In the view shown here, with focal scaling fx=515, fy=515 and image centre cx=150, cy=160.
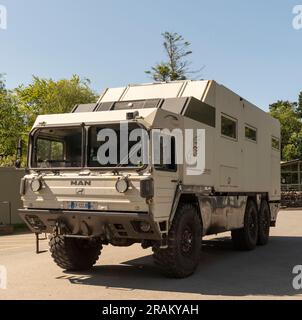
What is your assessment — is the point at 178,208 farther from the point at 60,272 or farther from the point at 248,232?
the point at 248,232

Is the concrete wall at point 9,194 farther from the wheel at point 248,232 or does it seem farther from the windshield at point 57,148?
the windshield at point 57,148

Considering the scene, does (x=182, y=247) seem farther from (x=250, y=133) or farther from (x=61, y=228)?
(x=250, y=133)

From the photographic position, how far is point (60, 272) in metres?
9.54

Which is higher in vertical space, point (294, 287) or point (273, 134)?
point (273, 134)

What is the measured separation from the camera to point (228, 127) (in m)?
11.2

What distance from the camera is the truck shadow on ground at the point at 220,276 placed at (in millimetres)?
8016

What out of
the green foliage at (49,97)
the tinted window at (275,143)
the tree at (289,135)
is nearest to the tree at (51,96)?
the green foliage at (49,97)

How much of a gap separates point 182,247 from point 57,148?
277cm

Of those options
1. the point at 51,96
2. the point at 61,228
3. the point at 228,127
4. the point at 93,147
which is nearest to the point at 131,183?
the point at 93,147

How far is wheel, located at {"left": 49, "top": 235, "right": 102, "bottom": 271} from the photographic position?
9.33 m

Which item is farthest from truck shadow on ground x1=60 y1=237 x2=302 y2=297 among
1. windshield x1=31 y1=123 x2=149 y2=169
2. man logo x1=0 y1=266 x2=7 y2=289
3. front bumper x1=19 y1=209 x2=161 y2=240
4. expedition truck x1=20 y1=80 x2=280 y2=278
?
windshield x1=31 y1=123 x2=149 y2=169

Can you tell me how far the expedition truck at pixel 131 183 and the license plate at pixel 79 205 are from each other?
0.02 m

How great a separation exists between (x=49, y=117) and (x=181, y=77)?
31711mm
